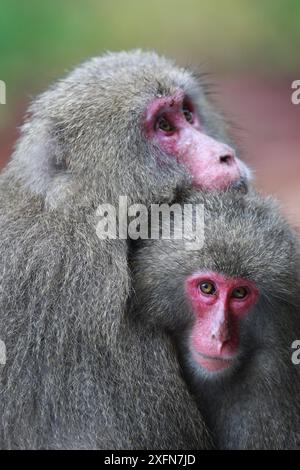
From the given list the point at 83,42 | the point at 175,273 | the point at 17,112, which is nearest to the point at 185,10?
the point at 83,42

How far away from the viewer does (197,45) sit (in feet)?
42.6

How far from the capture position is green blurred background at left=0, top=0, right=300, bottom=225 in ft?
39.3

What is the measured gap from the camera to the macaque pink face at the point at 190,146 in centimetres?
500

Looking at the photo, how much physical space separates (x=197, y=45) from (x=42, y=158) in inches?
324

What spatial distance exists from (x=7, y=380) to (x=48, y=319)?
38 centimetres

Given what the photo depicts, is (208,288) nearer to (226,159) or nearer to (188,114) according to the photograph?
(226,159)

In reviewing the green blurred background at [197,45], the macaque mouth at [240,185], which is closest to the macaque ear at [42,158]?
the macaque mouth at [240,185]

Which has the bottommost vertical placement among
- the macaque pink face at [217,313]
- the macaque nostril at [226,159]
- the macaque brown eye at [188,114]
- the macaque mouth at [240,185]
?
the macaque pink face at [217,313]

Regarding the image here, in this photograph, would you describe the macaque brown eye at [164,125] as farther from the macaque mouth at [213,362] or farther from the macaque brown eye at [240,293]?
the macaque mouth at [213,362]

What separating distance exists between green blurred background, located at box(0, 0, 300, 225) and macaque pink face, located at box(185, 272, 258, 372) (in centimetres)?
664

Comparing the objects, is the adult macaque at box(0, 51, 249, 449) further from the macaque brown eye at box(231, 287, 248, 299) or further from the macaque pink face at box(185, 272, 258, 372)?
the macaque brown eye at box(231, 287, 248, 299)

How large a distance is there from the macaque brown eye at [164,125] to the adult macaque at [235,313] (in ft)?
1.96

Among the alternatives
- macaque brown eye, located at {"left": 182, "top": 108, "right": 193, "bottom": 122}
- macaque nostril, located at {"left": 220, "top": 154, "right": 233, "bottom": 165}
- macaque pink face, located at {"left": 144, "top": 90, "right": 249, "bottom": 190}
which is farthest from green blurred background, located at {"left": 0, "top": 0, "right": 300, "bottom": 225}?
macaque nostril, located at {"left": 220, "top": 154, "right": 233, "bottom": 165}
